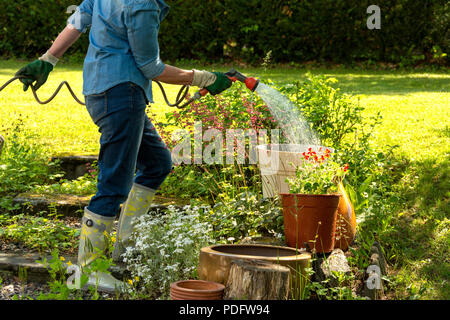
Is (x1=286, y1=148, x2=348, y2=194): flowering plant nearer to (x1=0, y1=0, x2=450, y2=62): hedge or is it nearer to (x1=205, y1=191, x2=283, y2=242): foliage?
Answer: (x1=205, y1=191, x2=283, y2=242): foliage

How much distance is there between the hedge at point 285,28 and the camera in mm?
11695

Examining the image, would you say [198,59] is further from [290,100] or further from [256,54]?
[290,100]

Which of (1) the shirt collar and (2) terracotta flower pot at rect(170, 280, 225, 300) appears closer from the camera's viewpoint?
(2) terracotta flower pot at rect(170, 280, 225, 300)

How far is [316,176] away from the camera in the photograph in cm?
371

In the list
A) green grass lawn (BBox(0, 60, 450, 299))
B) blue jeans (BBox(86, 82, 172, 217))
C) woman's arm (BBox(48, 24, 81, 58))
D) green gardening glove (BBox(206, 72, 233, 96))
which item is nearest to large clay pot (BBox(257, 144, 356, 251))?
green grass lawn (BBox(0, 60, 450, 299))

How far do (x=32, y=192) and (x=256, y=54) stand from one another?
7.71m

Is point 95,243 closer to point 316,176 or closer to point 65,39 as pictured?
point 65,39

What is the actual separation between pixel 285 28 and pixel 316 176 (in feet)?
28.7

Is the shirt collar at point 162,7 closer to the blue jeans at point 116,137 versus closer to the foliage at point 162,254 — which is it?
the blue jeans at point 116,137

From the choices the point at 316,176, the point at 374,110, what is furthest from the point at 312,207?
the point at 374,110

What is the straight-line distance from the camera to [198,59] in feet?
42.7

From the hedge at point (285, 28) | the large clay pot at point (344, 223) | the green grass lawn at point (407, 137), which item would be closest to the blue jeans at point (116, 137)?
the large clay pot at point (344, 223)

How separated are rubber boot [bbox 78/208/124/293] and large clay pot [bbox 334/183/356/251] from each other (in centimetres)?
137

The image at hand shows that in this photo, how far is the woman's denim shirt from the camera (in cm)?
303
